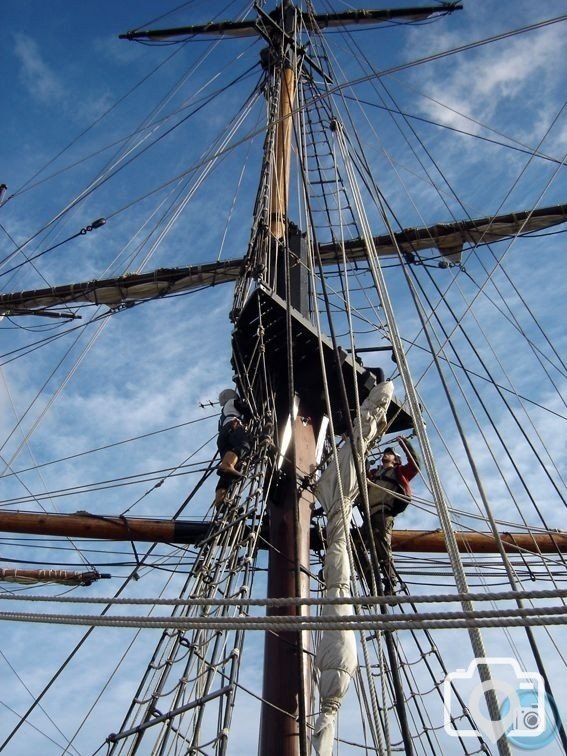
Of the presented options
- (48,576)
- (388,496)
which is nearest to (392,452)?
(388,496)

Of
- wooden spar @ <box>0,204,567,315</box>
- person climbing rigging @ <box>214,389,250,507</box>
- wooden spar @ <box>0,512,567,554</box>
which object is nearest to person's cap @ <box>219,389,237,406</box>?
person climbing rigging @ <box>214,389,250,507</box>

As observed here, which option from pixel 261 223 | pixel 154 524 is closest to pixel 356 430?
pixel 154 524

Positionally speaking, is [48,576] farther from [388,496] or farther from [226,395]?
[388,496]

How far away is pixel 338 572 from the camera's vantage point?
471 cm

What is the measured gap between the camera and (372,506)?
263 inches

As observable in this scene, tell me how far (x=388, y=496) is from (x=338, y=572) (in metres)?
2.06

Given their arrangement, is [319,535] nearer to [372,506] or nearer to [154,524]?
[372,506]

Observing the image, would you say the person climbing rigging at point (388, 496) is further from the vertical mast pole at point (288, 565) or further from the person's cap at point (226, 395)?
the person's cap at point (226, 395)

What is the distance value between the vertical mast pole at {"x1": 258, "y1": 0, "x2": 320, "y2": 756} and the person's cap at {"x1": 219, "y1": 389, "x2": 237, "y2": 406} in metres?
0.53

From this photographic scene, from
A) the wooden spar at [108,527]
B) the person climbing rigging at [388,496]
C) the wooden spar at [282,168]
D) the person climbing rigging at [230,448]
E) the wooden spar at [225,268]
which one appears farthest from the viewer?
the wooden spar at [225,268]

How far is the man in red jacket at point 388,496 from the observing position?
6.60 m

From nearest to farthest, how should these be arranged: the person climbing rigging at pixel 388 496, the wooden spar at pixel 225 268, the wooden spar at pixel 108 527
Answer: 1. the person climbing rigging at pixel 388 496
2. the wooden spar at pixel 108 527
3. the wooden spar at pixel 225 268

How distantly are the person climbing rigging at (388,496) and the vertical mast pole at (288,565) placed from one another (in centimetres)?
64

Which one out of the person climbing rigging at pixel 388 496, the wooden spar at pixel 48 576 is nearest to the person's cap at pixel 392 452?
the person climbing rigging at pixel 388 496
